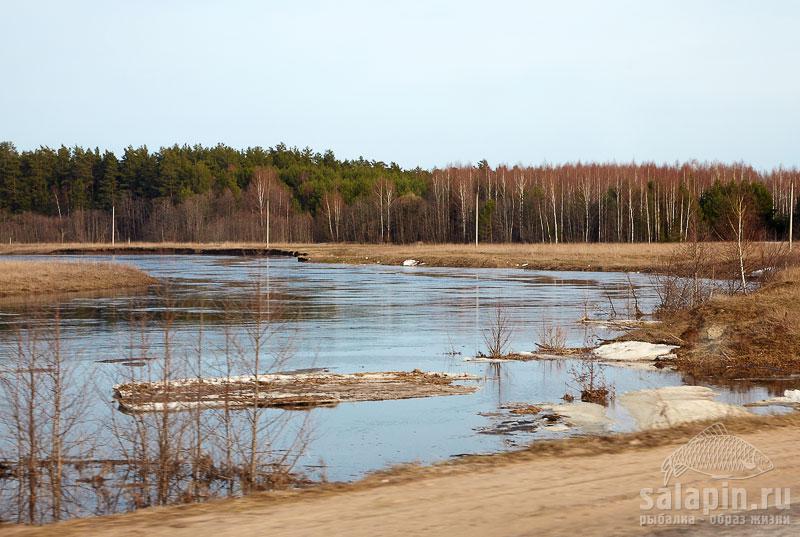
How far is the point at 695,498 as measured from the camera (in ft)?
27.7

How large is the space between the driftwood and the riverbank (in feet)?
16.7

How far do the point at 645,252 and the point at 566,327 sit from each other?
143 ft

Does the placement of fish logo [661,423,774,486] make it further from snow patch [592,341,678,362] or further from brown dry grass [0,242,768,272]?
brown dry grass [0,242,768,272]

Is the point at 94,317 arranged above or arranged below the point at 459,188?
→ below

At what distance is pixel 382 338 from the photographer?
81.0 feet

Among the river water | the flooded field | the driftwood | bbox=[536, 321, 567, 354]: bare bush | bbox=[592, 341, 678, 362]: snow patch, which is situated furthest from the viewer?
bbox=[536, 321, 567, 354]: bare bush

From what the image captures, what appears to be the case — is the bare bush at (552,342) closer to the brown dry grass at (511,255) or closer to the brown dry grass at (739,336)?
the brown dry grass at (739,336)

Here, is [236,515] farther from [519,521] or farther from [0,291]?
[0,291]

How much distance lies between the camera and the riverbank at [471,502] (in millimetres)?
7492

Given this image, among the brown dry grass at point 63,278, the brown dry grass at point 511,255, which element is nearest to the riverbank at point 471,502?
the brown dry grass at point 63,278

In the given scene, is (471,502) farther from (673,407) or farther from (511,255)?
(511,255)

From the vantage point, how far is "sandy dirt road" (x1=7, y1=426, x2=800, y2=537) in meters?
7.44

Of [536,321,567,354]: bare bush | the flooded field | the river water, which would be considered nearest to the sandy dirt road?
the flooded field

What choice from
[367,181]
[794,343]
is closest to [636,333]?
[794,343]
